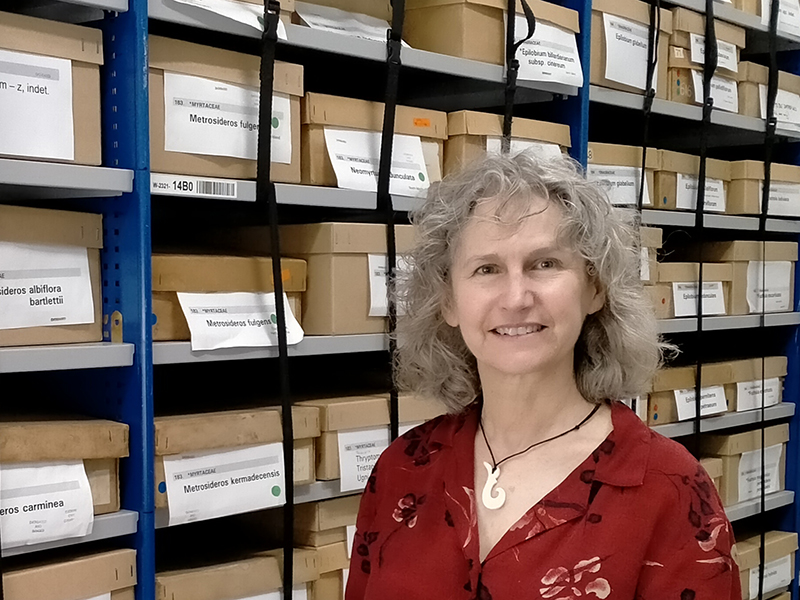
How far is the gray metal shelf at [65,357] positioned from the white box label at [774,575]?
7.00ft

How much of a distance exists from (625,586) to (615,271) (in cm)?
43

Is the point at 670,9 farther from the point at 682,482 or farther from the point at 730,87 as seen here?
the point at 682,482

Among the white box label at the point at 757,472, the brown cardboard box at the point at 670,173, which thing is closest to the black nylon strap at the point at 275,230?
the brown cardboard box at the point at 670,173

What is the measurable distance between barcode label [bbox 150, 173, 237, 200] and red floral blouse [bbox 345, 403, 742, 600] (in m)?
0.64

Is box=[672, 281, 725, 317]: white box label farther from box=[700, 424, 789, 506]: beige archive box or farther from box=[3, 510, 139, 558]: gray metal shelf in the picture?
box=[3, 510, 139, 558]: gray metal shelf

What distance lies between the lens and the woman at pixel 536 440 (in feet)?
3.80

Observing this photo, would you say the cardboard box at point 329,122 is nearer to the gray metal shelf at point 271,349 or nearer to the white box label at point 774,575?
the gray metal shelf at point 271,349

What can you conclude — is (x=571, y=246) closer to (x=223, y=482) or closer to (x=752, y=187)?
(x=223, y=482)

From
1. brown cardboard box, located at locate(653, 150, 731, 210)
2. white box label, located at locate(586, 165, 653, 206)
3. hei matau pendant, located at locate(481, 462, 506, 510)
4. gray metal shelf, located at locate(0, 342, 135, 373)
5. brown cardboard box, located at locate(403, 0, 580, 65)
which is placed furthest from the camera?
brown cardboard box, located at locate(653, 150, 731, 210)

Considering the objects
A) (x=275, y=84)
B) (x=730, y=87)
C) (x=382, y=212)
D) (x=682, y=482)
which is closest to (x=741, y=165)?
(x=730, y=87)

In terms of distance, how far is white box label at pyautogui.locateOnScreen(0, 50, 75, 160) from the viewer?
138 cm

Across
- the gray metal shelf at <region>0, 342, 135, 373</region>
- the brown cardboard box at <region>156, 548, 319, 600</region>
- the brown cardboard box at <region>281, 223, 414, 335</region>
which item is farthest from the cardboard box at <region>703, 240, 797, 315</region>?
the gray metal shelf at <region>0, 342, 135, 373</region>

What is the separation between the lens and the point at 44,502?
1.42 metres

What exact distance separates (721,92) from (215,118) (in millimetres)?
1654
